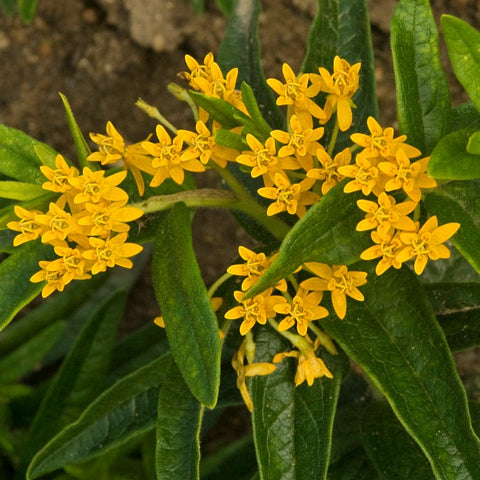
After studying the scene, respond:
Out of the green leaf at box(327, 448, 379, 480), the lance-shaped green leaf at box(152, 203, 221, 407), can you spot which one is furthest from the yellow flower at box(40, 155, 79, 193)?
the green leaf at box(327, 448, 379, 480)

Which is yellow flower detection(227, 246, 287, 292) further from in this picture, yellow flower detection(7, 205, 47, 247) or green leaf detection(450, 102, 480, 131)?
green leaf detection(450, 102, 480, 131)

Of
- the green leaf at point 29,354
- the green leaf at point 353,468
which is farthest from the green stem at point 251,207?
the green leaf at point 29,354

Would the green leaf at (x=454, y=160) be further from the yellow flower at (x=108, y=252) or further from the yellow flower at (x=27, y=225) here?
the yellow flower at (x=27, y=225)

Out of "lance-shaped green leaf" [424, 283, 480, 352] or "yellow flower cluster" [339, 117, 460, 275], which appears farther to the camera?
"lance-shaped green leaf" [424, 283, 480, 352]

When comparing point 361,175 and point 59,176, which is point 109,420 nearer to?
point 59,176

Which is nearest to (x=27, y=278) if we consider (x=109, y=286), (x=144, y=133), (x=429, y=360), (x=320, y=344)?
(x=320, y=344)
